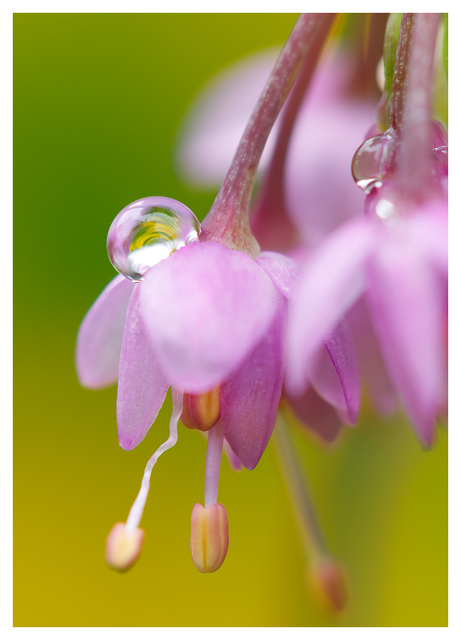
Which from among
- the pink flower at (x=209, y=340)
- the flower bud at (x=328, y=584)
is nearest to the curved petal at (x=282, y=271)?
the pink flower at (x=209, y=340)

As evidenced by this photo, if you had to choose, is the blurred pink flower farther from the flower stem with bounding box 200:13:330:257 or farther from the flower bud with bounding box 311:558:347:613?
the flower bud with bounding box 311:558:347:613

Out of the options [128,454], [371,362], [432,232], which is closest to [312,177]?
[371,362]

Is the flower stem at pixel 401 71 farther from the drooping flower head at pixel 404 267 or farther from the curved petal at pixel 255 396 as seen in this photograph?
the curved petal at pixel 255 396

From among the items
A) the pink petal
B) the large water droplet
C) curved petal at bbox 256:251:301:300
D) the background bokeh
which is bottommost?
the background bokeh

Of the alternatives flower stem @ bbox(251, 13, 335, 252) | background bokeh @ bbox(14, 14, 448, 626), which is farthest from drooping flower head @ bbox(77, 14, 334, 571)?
background bokeh @ bbox(14, 14, 448, 626)

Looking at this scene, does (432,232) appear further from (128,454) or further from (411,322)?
(128,454)
